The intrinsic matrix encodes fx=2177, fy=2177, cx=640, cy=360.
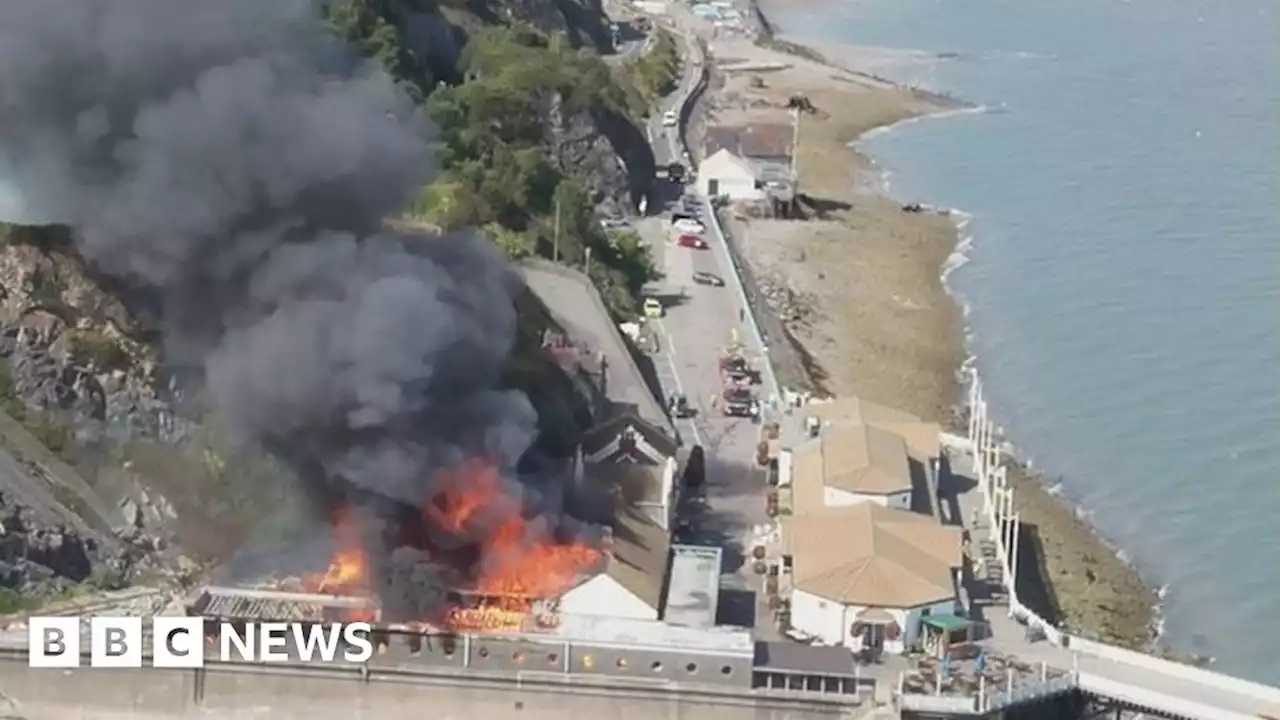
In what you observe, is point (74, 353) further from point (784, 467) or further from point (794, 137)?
point (794, 137)

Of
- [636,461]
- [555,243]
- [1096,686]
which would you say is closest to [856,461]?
[636,461]

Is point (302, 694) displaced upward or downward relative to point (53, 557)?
downward

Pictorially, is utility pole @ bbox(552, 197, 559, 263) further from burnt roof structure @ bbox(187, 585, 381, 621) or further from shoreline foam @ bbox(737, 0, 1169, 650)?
burnt roof structure @ bbox(187, 585, 381, 621)

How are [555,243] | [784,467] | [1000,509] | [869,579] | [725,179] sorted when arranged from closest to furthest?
[869,579]
[1000,509]
[784,467]
[555,243]
[725,179]

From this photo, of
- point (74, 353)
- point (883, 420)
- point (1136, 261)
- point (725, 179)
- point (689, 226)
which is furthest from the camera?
point (725, 179)

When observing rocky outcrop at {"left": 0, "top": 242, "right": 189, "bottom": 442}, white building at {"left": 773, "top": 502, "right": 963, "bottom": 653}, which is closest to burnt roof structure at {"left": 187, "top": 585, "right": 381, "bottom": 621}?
rocky outcrop at {"left": 0, "top": 242, "right": 189, "bottom": 442}

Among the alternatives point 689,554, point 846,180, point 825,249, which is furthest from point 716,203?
point 689,554
